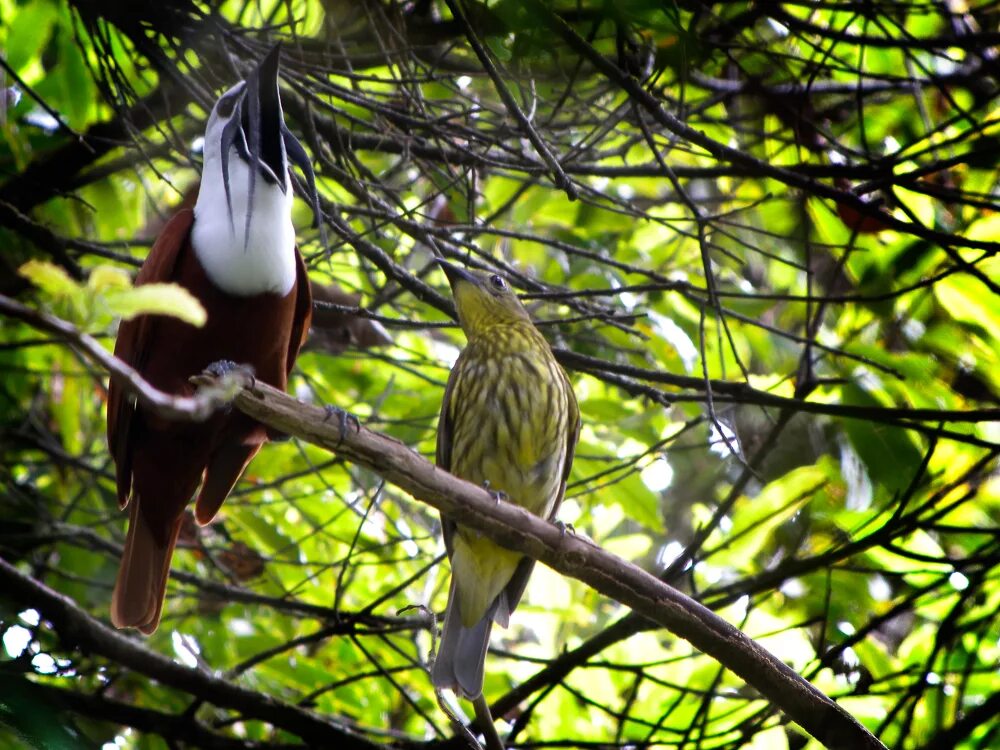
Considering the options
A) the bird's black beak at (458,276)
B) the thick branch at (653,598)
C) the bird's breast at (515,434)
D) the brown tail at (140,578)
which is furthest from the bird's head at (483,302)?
the thick branch at (653,598)

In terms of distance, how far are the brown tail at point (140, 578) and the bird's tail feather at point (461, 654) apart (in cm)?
93

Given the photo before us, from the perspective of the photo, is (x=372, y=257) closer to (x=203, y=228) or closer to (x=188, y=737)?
(x=203, y=228)

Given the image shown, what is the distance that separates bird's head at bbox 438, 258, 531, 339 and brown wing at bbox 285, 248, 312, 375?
2.65 ft

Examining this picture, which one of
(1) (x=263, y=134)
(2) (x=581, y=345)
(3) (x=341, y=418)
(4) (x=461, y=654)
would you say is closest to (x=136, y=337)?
(1) (x=263, y=134)

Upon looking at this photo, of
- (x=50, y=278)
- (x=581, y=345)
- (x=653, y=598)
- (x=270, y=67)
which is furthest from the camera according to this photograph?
(x=581, y=345)

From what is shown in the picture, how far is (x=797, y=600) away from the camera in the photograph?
192 inches

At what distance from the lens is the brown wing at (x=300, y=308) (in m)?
3.38

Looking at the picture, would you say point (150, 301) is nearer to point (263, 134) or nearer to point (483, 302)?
point (263, 134)

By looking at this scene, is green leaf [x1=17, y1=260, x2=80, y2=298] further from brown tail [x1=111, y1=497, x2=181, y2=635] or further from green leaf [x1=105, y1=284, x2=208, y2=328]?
brown tail [x1=111, y1=497, x2=181, y2=635]

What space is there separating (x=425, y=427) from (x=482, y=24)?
5.39 feet

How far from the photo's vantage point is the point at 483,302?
4.23 m

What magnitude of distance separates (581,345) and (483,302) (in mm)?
483

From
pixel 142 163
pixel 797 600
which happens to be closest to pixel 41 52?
pixel 142 163

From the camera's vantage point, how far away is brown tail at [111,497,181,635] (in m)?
3.45
